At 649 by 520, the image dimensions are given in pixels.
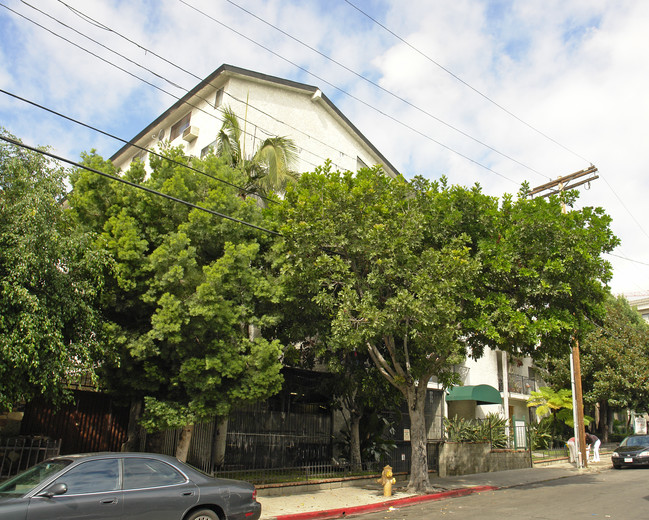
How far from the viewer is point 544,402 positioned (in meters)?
30.8

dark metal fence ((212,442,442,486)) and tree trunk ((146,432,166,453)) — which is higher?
tree trunk ((146,432,166,453))

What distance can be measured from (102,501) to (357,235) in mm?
8518

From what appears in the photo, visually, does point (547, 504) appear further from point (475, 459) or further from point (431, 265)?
point (475, 459)

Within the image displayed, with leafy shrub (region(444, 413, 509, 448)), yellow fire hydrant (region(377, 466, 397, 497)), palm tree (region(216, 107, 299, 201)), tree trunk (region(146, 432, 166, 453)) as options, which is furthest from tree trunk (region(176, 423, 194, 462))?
leafy shrub (region(444, 413, 509, 448))

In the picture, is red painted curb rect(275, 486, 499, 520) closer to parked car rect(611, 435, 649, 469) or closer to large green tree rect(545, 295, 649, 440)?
parked car rect(611, 435, 649, 469)

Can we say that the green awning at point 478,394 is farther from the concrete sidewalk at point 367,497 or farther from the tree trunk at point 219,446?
the tree trunk at point 219,446

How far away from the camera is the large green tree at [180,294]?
11.4 metres

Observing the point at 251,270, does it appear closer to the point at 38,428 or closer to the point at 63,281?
the point at 63,281

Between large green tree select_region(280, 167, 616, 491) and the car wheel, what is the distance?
19.0 feet

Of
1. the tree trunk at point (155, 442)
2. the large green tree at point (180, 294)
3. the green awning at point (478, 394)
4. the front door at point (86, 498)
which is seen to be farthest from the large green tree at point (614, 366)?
the front door at point (86, 498)

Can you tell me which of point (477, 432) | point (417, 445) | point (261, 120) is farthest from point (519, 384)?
point (261, 120)

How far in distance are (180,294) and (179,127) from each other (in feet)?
46.2

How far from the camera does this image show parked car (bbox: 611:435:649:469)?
70.0ft

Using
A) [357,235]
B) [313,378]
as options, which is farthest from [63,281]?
[313,378]
